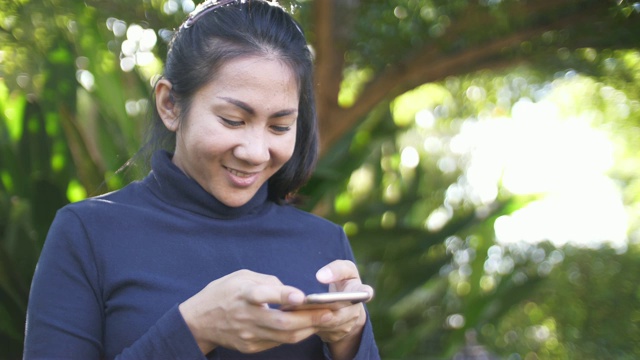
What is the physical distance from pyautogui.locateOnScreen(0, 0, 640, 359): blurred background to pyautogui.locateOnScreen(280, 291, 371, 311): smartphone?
1178 millimetres

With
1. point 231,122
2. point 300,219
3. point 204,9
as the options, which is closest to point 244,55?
point 231,122

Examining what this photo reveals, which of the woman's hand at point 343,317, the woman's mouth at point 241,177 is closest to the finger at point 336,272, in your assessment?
the woman's hand at point 343,317

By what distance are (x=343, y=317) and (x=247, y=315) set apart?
161 millimetres

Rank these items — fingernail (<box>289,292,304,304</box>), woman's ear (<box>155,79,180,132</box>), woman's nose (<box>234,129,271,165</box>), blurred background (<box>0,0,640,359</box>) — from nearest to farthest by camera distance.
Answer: fingernail (<box>289,292,304,304</box>) < woman's nose (<box>234,129,271,165</box>) < woman's ear (<box>155,79,180,132</box>) < blurred background (<box>0,0,640,359</box>)

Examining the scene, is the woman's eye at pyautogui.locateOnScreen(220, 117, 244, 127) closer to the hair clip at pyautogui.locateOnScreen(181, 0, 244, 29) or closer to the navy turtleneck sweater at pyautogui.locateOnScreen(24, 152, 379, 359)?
the navy turtleneck sweater at pyautogui.locateOnScreen(24, 152, 379, 359)

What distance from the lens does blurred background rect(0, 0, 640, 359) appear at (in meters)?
2.89

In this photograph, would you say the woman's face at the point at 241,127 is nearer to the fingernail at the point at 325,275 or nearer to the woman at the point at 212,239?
the woman at the point at 212,239

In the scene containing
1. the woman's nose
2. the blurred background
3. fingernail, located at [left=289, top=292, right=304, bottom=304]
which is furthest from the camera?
the blurred background

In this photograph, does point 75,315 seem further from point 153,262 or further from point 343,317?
point 343,317

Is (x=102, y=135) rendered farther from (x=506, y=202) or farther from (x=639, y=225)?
(x=639, y=225)

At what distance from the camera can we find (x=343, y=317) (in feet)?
4.12

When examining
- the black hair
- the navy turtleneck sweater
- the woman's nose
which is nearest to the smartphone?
the navy turtleneck sweater

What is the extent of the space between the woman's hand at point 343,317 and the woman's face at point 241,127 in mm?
242

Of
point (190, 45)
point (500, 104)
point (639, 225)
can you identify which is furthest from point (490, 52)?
point (190, 45)
